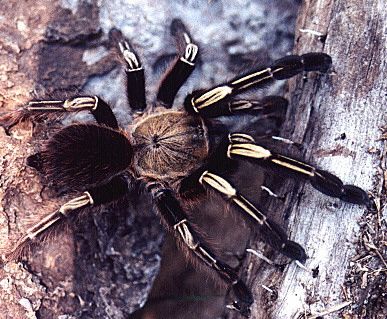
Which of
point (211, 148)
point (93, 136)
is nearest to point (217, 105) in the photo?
point (211, 148)

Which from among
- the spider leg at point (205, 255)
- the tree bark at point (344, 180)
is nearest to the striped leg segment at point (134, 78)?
the spider leg at point (205, 255)

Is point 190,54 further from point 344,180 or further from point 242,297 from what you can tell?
point 242,297

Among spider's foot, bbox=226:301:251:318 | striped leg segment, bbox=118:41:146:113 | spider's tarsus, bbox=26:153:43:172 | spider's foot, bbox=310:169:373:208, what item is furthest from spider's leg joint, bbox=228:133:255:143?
spider's tarsus, bbox=26:153:43:172

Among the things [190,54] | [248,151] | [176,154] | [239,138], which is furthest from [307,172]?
[190,54]

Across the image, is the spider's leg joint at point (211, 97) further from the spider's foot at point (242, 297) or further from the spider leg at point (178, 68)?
the spider's foot at point (242, 297)

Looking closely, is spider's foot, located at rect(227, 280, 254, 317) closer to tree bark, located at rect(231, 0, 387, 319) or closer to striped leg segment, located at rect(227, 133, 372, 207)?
tree bark, located at rect(231, 0, 387, 319)

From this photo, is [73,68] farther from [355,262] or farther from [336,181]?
[355,262]

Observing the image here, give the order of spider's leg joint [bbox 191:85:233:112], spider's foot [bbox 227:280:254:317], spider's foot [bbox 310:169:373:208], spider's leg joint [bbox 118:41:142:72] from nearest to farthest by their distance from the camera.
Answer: spider's foot [bbox 310:169:373:208] < spider's foot [bbox 227:280:254:317] < spider's leg joint [bbox 191:85:233:112] < spider's leg joint [bbox 118:41:142:72]
